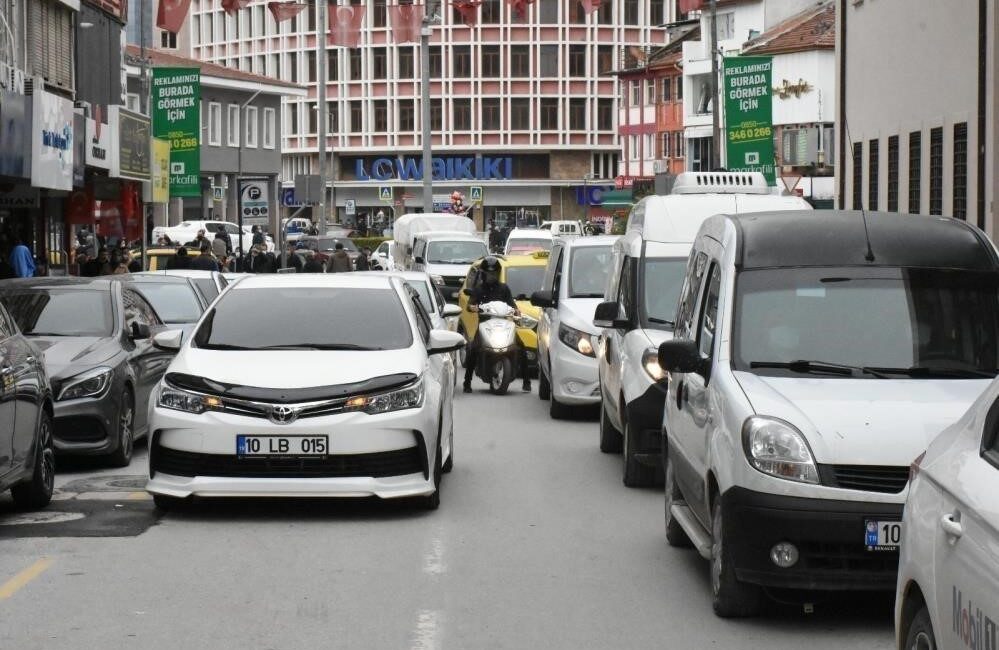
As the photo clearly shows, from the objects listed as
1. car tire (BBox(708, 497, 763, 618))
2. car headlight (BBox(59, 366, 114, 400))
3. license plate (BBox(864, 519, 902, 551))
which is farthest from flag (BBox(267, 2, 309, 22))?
license plate (BBox(864, 519, 902, 551))

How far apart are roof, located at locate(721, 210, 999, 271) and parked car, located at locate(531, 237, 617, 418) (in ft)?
28.9

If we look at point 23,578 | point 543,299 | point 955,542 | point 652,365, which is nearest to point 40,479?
point 23,578

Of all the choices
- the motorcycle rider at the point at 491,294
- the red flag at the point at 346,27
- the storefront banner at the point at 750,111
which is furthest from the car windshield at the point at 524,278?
the storefront banner at the point at 750,111

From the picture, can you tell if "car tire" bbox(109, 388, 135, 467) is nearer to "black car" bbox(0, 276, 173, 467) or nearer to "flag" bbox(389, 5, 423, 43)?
"black car" bbox(0, 276, 173, 467)

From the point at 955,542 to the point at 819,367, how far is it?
147 inches

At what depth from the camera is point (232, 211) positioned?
3561 inches

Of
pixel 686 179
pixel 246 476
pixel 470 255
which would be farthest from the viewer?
pixel 470 255


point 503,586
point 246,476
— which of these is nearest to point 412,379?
point 246,476

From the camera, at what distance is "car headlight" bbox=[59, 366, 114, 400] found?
13.8m

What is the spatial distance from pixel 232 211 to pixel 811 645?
84325 millimetres

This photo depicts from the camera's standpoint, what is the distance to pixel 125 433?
1436 cm

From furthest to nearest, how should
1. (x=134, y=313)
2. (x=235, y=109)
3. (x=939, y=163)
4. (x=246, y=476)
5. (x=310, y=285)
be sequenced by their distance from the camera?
(x=235, y=109)
(x=939, y=163)
(x=134, y=313)
(x=310, y=285)
(x=246, y=476)

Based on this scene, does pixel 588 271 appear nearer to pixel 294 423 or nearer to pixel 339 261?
pixel 294 423

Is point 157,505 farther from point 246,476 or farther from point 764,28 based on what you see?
point 764,28
